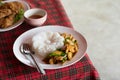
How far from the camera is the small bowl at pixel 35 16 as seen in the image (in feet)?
4.04

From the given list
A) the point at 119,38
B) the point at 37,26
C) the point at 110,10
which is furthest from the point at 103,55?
the point at 37,26

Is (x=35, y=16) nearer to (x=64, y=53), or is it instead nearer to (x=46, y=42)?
(x=46, y=42)

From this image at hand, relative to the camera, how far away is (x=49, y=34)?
1103 mm

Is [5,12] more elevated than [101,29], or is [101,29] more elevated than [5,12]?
[5,12]

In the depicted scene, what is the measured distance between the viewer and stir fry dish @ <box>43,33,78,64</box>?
3.24 ft

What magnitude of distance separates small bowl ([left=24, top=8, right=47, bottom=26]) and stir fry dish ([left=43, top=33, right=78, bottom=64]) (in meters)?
0.24

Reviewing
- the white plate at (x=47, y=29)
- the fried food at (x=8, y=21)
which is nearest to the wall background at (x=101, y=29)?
the white plate at (x=47, y=29)

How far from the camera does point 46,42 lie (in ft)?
3.52

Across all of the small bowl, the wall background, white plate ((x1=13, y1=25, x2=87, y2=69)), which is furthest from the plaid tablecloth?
the wall background

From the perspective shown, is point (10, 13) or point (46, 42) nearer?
point (46, 42)

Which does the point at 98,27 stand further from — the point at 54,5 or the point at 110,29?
the point at 54,5

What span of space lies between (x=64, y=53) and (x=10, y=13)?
1.48 ft

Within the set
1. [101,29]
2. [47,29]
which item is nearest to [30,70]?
[47,29]

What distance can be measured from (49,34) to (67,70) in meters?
0.21
